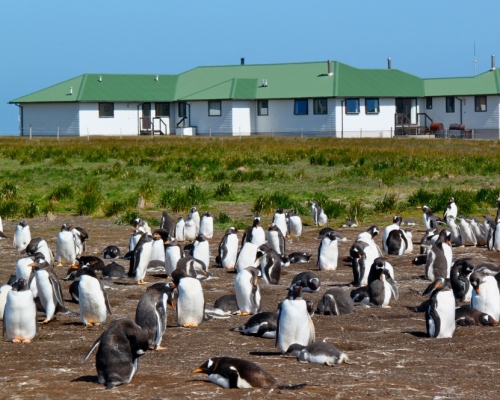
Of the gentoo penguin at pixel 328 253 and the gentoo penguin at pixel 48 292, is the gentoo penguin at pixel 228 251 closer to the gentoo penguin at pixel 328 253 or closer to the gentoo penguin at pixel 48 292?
the gentoo penguin at pixel 328 253

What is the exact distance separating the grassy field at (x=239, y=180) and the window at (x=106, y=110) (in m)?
34.0

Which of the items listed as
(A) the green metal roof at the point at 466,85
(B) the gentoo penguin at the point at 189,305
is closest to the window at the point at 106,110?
(A) the green metal roof at the point at 466,85

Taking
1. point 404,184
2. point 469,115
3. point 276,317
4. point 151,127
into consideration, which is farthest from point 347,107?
point 276,317

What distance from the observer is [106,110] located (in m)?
81.5

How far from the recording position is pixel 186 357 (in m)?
11.7

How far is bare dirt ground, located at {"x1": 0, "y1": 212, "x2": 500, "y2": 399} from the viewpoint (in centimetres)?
999

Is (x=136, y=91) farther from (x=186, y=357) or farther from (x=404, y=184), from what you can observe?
(x=186, y=357)

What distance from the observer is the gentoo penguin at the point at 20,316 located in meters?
12.7

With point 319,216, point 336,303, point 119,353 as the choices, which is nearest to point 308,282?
point 336,303

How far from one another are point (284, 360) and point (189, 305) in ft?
8.06

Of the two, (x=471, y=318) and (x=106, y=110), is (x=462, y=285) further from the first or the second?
(x=106, y=110)

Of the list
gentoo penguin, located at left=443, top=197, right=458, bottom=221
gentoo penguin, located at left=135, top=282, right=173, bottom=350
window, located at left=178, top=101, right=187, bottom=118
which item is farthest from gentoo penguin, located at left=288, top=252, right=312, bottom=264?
window, located at left=178, top=101, right=187, bottom=118

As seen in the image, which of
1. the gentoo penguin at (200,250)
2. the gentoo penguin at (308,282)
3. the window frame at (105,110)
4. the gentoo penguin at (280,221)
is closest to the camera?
the gentoo penguin at (308,282)

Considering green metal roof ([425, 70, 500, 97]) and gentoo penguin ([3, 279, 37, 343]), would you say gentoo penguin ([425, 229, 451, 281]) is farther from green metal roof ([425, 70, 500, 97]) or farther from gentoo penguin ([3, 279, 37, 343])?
green metal roof ([425, 70, 500, 97])
